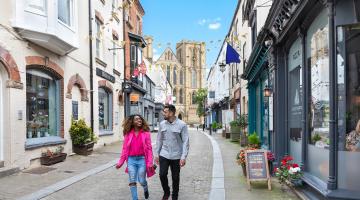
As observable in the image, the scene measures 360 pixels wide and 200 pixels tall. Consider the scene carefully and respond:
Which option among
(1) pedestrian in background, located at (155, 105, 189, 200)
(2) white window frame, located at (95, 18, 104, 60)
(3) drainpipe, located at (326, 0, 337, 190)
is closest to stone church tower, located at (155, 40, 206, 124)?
(2) white window frame, located at (95, 18, 104, 60)

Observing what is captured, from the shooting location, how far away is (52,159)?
1223 cm

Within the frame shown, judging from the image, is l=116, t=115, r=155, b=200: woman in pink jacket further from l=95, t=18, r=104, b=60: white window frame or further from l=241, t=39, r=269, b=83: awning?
l=95, t=18, r=104, b=60: white window frame

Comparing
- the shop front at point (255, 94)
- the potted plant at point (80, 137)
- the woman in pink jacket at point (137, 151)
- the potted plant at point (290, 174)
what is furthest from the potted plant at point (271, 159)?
the potted plant at point (80, 137)

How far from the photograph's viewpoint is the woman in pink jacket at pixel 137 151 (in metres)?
6.84

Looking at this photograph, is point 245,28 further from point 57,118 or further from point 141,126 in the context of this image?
point 141,126

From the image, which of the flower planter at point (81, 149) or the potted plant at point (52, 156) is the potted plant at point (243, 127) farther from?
the potted plant at point (52, 156)

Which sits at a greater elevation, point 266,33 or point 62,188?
point 266,33

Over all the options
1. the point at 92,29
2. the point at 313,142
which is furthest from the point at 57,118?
the point at 313,142

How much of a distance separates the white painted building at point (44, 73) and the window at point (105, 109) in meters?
0.90

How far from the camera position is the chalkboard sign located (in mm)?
8133

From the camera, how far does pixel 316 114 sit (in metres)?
6.98

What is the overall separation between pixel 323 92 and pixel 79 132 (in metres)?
10.2

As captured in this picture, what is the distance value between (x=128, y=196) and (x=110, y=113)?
14177mm

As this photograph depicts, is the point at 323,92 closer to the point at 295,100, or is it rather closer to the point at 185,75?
the point at 295,100
